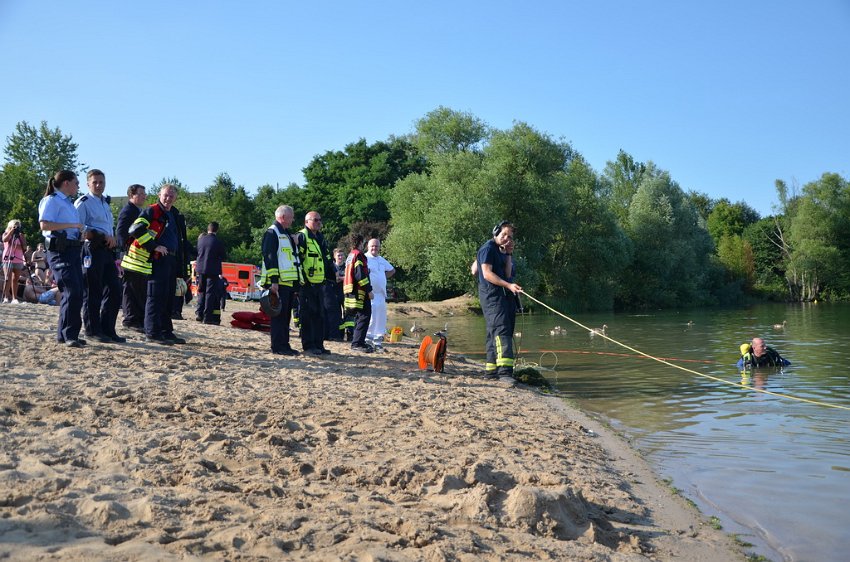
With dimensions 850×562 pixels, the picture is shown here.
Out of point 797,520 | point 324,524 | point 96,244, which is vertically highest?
point 96,244

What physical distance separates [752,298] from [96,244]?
66.2 m

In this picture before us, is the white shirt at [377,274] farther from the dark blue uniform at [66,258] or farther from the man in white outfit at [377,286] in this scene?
the dark blue uniform at [66,258]

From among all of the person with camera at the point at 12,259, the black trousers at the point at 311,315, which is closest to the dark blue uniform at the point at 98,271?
the black trousers at the point at 311,315

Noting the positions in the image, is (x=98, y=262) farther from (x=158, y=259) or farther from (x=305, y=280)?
(x=305, y=280)

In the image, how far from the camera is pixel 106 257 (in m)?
8.99

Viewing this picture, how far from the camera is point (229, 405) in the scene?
6387 millimetres

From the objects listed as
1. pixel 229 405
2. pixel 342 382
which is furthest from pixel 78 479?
pixel 342 382

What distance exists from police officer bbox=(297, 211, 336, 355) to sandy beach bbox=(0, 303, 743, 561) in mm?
2131

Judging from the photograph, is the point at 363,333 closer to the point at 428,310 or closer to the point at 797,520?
the point at 797,520

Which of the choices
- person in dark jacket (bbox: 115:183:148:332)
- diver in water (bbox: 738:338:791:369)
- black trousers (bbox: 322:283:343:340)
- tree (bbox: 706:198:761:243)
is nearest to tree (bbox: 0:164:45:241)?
black trousers (bbox: 322:283:343:340)

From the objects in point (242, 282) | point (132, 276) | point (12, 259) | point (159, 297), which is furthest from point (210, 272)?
point (242, 282)

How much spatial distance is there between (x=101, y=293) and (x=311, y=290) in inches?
104

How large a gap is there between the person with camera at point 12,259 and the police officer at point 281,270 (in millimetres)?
7921

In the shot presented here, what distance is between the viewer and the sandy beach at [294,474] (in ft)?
11.6
